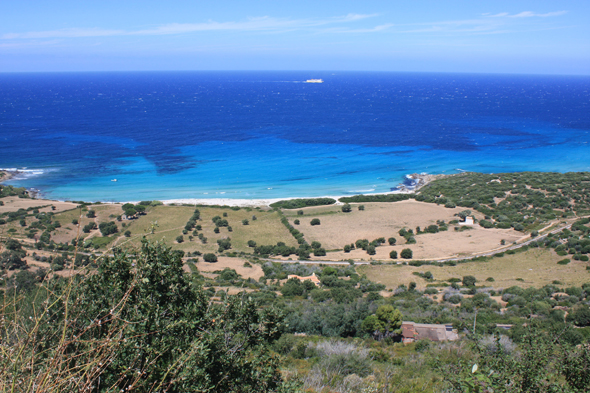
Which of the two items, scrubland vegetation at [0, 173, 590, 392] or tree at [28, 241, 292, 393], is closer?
scrubland vegetation at [0, 173, 590, 392]

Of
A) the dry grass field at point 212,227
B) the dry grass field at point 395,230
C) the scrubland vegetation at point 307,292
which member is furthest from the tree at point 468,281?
the dry grass field at point 212,227

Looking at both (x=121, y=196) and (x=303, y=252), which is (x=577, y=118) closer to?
(x=303, y=252)

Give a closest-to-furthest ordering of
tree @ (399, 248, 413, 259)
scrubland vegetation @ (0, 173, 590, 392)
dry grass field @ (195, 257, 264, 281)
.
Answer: scrubland vegetation @ (0, 173, 590, 392) → dry grass field @ (195, 257, 264, 281) → tree @ (399, 248, 413, 259)

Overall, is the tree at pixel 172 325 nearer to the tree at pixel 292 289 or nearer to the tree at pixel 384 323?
the tree at pixel 384 323

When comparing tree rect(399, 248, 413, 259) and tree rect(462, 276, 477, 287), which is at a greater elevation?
tree rect(462, 276, 477, 287)

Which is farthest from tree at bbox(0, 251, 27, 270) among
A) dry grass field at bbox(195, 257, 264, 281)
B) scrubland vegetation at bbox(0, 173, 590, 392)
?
dry grass field at bbox(195, 257, 264, 281)

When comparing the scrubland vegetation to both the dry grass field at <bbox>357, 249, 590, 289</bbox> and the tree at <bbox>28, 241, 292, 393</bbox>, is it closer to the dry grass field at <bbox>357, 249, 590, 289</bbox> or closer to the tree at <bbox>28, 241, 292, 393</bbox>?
the tree at <bbox>28, 241, 292, 393</bbox>
